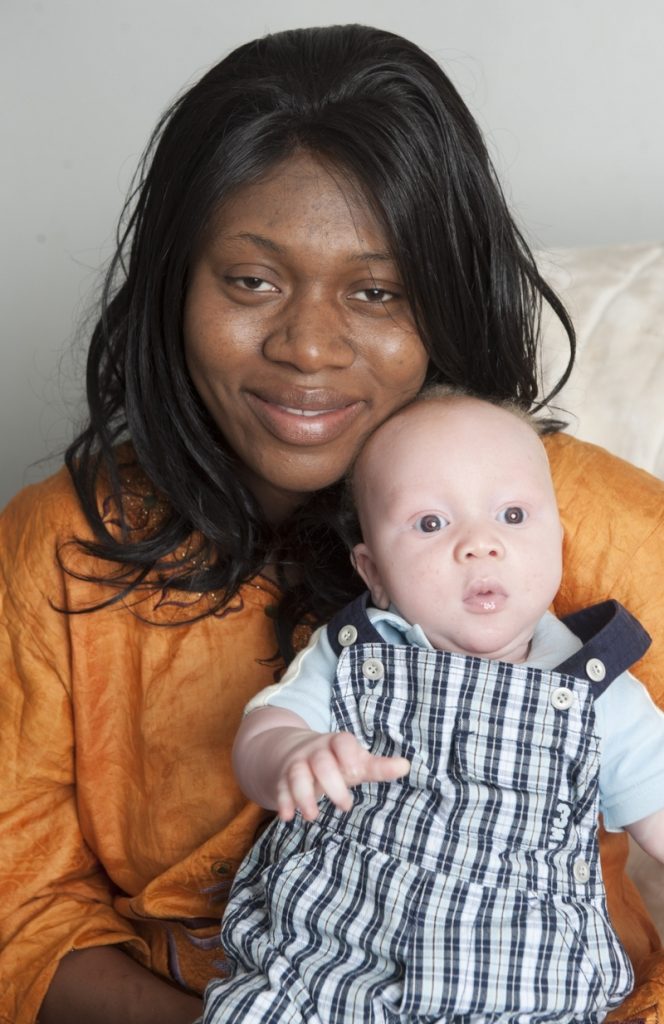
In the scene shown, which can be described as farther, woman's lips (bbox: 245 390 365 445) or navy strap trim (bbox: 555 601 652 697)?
woman's lips (bbox: 245 390 365 445)

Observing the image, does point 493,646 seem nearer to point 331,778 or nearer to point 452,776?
point 452,776

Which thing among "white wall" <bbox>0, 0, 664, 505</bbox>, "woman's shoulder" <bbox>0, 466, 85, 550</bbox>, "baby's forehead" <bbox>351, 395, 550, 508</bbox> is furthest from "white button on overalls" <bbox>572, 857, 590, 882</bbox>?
"white wall" <bbox>0, 0, 664, 505</bbox>

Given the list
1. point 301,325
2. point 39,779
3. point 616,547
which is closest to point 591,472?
point 616,547

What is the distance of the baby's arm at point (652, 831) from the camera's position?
1311 mm

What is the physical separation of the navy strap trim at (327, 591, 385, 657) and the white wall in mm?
1052

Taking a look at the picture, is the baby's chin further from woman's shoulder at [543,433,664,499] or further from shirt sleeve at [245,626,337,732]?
woman's shoulder at [543,433,664,499]

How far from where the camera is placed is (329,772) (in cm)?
110

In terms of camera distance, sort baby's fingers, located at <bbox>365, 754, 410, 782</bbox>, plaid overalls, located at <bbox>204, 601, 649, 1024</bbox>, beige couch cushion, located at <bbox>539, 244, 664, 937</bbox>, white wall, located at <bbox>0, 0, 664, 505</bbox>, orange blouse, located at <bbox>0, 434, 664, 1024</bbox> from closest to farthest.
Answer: baby's fingers, located at <bbox>365, 754, 410, 782</bbox> → plaid overalls, located at <bbox>204, 601, 649, 1024</bbox> → orange blouse, located at <bbox>0, 434, 664, 1024</bbox> → beige couch cushion, located at <bbox>539, 244, 664, 937</bbox> → white wall, located at <bbox>0, 0, 664, 505</bbox>

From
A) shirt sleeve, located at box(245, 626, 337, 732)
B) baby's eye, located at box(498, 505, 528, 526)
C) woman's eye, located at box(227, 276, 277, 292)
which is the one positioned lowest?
shirt sleeve, located at box(245, 626, 337, 732)

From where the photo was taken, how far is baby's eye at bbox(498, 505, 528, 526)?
1338mm

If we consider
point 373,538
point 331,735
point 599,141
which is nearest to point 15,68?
point 599,141

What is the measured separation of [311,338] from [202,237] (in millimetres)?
170

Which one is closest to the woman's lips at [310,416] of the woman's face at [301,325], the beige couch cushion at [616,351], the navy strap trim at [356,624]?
the woman's face at [301,325]

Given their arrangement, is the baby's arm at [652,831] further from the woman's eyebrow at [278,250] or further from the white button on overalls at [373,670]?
the woman's eyebrow at [278,250]
